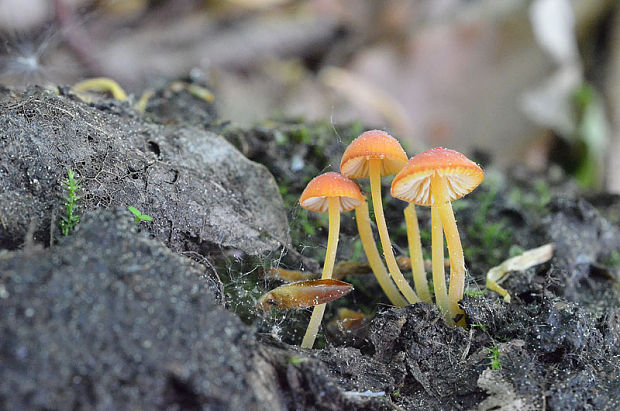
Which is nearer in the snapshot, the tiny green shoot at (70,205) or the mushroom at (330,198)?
the tiny green shoot at (70,205)

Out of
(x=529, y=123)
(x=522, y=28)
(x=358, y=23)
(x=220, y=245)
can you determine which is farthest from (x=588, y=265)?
(x=358, y=23)

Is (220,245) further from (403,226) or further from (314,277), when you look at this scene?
(403,226)

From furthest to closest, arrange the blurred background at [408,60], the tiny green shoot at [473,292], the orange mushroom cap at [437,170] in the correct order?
1. the blurred background at [408,60]
2. the tiny green shoot at [473,292]
3. the orange mushroom cap at [437,170]

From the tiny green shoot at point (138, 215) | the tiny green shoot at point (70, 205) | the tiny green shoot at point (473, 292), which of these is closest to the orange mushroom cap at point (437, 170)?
the tiny green shoot at point (473, 292)

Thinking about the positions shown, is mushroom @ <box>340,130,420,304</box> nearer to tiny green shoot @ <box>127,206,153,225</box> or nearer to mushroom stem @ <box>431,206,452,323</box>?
mushroom stem @ <box>431,206,452,323</box>

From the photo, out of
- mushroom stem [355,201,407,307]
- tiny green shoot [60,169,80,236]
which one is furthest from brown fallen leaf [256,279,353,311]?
tiny green shoot [60,169,80,236]

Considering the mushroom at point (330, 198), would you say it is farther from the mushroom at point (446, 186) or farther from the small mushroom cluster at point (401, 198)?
the mushroom at point (446, 186)

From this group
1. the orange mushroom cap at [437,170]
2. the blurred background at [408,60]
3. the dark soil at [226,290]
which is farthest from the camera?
the blurred background at [408,60]

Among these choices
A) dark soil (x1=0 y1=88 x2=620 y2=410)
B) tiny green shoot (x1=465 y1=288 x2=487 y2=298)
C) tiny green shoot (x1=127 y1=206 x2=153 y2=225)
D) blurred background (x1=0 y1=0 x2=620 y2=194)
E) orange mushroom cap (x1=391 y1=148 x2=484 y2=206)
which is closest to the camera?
dark soil (x1=0 y1=88 x2=620 y2=410)
